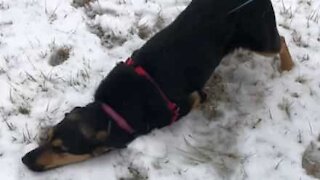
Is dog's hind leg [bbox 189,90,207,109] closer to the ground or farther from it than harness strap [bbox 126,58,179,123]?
closer to the ground

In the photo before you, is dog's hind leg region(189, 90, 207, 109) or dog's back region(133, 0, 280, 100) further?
dog's hind leg region(189, 90, 207, 109)

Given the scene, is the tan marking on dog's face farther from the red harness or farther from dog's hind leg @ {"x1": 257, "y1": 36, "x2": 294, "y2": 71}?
dog's hind leg @ {"x1": 257, "y1": 36, "x2": 294, "y2": 71}

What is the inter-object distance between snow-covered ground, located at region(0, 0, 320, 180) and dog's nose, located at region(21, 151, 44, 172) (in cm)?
6

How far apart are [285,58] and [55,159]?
2.04 m

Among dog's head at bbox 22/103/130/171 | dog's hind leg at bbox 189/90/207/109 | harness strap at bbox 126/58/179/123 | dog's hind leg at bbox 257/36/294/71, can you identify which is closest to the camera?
dog's head at bbox 22/103/130/171

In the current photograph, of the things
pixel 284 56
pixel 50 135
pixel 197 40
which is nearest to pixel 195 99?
pixel 197 40

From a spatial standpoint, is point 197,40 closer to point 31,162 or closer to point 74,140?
point 74,140

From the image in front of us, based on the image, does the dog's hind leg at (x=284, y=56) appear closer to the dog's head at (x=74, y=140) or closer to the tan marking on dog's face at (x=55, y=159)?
the dog's head at (x=74, y=140)

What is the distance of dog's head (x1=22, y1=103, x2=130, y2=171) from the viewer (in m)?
3.82

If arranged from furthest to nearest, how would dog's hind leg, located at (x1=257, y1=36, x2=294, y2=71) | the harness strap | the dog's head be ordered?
dog's hind leg, located at (x1=257, y1=36, x2=294, y2=71) → the harness strap → the dog's head

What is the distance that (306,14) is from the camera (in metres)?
5.19

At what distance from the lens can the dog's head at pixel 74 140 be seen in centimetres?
382

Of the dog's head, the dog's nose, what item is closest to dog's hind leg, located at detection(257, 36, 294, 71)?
the dog's head

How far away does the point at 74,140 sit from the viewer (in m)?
3.80
